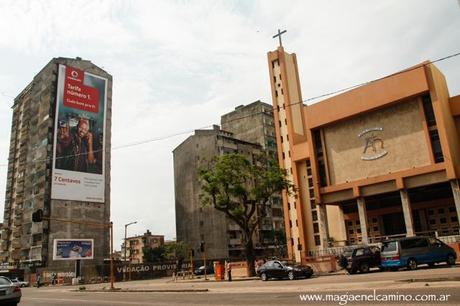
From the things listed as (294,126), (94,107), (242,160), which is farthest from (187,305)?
(94,107)

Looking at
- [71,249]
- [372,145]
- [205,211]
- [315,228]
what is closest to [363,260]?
[372,145]

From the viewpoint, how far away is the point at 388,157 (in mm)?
42906

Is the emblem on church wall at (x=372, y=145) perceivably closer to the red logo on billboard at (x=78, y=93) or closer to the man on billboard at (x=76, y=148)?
the man on billboard at (x=76, y=148)

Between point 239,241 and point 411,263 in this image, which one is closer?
point 411,263

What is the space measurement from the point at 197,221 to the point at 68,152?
3038cm

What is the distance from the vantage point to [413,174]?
40.2 m

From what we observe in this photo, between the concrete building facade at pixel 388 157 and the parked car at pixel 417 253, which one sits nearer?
the parked car at pixel 417 253

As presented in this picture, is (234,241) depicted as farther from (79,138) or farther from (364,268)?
(364,268)

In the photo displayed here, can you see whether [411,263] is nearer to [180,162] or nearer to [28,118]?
[180,162]

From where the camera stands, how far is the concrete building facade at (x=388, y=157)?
39.8 metres

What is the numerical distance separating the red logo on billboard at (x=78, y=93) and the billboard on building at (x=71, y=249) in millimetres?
29748

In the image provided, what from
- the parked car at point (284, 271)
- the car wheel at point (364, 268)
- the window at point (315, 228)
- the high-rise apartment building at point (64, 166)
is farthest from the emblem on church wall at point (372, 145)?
the high-rise apartment building at point (64, 166)

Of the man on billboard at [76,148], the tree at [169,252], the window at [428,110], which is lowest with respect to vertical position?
the tree at [169,252]

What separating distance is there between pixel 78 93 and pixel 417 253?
254ft
